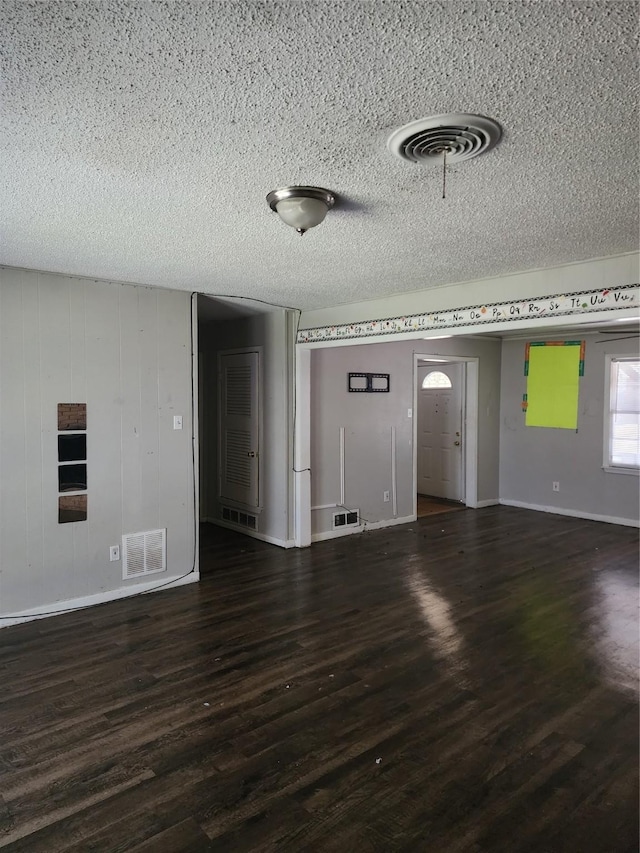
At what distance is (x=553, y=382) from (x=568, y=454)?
3.00 ft

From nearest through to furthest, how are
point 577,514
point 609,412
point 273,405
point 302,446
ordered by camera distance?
point 302,446
point 273,405
point 609,412
point 577,514

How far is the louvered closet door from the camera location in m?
5.68

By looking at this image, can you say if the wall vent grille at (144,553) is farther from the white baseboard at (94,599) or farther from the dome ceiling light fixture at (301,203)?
the dome ceiling light fixture at (301,203)

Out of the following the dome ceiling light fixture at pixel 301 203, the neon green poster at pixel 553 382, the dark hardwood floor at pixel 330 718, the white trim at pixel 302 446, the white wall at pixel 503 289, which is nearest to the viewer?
the dark hardwood floor at pixel 330 718

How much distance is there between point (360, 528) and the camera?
605 centimetres

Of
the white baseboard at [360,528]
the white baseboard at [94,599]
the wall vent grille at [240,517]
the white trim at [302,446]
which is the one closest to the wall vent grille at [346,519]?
the white baseboard at [360,528]

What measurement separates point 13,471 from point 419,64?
337 cm

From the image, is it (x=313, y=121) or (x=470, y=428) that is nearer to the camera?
(x=313, y=121)

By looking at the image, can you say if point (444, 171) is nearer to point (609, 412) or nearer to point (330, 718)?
point (330, 718)

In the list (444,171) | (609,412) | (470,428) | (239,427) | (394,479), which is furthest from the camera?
(470,428)

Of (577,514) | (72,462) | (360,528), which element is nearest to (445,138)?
(72,462)

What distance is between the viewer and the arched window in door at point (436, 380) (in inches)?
301

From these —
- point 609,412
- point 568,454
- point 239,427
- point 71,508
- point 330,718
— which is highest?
point 609,412

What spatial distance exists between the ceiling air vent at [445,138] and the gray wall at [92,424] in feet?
9.16
